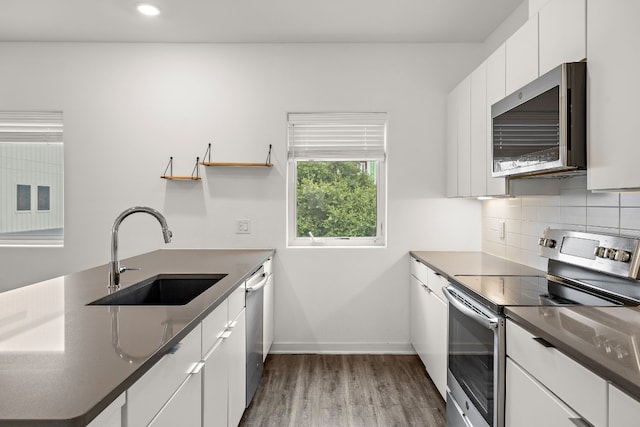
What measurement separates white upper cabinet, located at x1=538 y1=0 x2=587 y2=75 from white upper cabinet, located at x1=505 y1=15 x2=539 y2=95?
0.07 metres

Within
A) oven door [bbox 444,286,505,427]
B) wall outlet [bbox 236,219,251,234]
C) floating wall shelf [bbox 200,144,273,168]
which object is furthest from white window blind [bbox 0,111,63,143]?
oven door [bbox 444,286,505,427]

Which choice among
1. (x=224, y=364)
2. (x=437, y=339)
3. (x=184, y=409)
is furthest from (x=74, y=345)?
(x=437, y=339)

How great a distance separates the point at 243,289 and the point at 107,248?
184 centimetres

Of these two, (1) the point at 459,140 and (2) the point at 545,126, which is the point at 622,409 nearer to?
(2) the point at 545,126

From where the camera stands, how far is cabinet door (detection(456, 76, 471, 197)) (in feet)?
10.1

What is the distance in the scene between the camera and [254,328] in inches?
107

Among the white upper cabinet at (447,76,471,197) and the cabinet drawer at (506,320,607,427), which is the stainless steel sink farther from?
the white upper cabinet at (447,76,471,197)

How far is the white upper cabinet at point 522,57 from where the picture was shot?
2.07 metres

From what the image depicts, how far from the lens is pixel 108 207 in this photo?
3680 mm

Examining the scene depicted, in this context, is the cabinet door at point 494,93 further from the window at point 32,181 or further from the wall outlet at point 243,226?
the window at point 32,181

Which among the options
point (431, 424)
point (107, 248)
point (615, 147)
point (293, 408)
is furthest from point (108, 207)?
point (615, 147)

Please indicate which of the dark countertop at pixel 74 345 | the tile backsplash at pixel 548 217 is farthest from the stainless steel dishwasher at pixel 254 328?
the tile backsplash at pixel 548 217

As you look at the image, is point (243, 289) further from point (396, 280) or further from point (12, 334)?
point (396, 280)

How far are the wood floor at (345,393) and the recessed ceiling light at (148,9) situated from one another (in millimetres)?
2624
